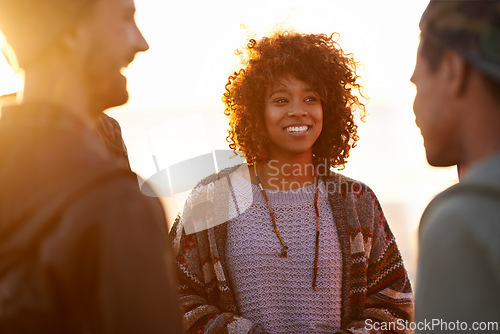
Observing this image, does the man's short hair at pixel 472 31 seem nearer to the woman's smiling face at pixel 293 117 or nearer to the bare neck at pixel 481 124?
the bare neck at pixel 481 124

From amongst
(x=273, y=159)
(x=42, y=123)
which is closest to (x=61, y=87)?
(x=42, y=123)

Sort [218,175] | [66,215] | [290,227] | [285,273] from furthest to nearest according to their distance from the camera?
1. [218,175]
2. [290,227]
3. [285,273]
4. [66,215]

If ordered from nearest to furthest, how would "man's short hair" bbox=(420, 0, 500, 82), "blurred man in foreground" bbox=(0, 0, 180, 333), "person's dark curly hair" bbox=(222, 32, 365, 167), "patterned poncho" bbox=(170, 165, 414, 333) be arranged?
"blurred man in foreground" bbox=(0, 0, 180, 333) < "man's short hair" bbox=(420, 0, 500, 82) < "patterned poncho" bbox=(170, 165, 414, 333) < "person's dark curly hair" bbox=(222, 32, 365, 167)

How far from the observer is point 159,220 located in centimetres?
122

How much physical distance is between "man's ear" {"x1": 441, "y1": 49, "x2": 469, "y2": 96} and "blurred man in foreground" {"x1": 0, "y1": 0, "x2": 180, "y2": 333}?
835 millimetres

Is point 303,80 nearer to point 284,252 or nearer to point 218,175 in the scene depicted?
point 218,175

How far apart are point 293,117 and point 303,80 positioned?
26 centimetres

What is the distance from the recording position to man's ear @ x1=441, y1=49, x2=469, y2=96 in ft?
4.32

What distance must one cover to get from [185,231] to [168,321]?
1797mm

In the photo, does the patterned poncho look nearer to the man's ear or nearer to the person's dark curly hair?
the person's dark curly hair

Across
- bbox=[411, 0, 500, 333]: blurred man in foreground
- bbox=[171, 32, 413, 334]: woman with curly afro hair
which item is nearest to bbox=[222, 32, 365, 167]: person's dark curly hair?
bbox=[171, 32, 413, 334]: woman with curly afro hair

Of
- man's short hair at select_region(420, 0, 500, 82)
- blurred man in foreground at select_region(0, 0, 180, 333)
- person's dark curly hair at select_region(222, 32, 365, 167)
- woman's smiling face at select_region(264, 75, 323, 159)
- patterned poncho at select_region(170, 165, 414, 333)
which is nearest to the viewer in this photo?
blurred man in foreground at select_region(0, 0, 180, 333)

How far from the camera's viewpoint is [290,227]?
9.77ft

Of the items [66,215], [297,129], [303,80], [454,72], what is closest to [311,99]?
[303,80]
